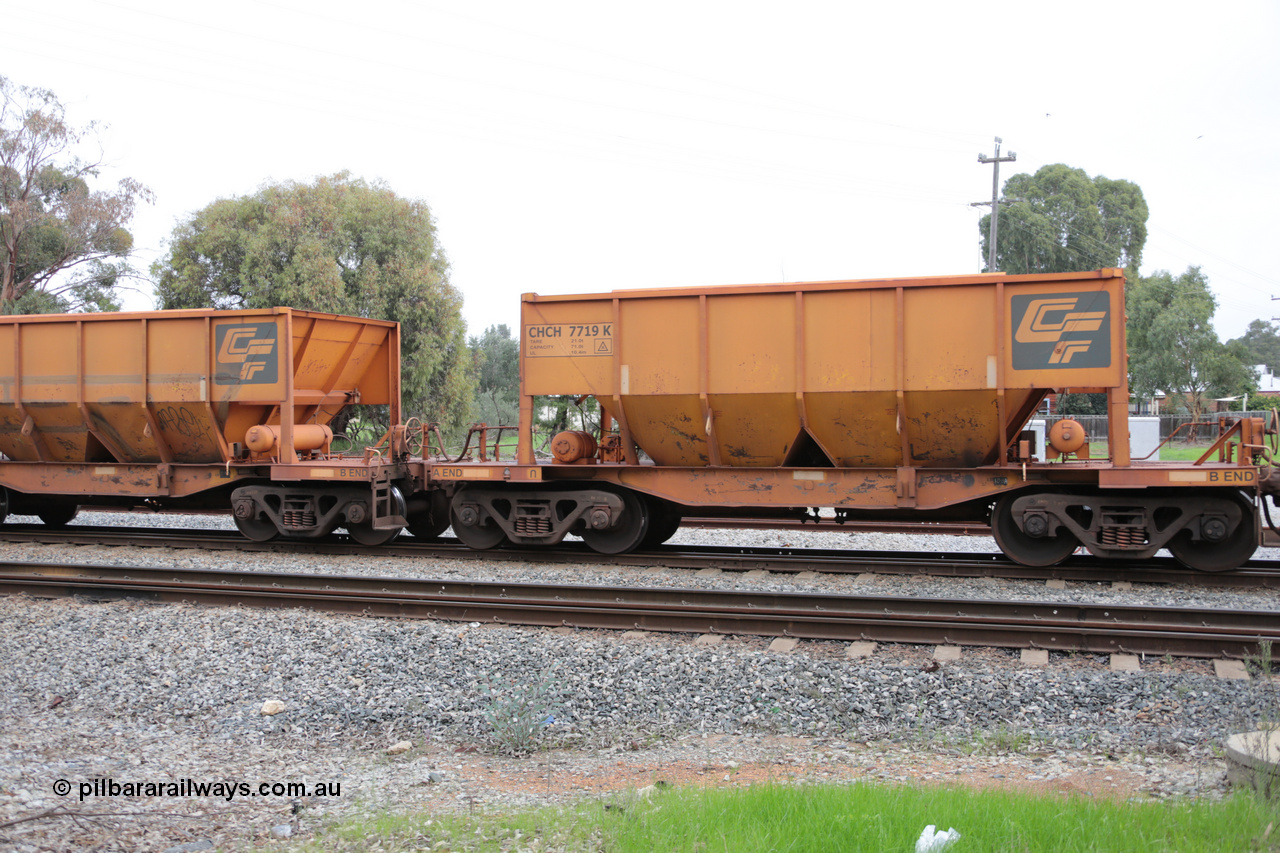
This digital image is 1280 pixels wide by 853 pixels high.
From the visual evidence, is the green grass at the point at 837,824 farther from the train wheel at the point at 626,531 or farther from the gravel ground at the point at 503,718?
the train wheel at the point at 626,531

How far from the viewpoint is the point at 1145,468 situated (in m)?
8.62

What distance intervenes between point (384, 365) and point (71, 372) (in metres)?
4.39

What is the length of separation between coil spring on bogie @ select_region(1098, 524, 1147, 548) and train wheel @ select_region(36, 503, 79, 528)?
14.9 m

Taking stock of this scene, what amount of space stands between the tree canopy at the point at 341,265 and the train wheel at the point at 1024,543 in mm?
20830

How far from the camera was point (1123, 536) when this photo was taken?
888 centimetres

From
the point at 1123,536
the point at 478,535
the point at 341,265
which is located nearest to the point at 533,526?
the point at 478,535

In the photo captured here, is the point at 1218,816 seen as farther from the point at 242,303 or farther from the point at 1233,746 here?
the point at 242,303

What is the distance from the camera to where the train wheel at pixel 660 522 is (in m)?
11.0

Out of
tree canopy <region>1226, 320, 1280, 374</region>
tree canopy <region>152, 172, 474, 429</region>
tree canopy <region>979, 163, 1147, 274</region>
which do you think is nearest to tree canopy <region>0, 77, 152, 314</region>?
tree canopy <region>152, 172, 474, 429</region>

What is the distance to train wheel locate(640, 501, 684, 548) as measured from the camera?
11047mm

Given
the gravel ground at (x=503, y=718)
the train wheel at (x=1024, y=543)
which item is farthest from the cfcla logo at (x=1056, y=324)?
the gravel ground at (x=503, y=718)

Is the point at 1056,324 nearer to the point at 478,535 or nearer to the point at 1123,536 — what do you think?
the point at 1123,536

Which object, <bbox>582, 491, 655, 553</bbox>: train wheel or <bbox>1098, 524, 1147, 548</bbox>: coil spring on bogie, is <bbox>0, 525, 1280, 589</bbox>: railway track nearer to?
<bbox>582, 491, 655, 553</bbox>: train wheel

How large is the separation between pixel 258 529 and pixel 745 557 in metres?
6.81
